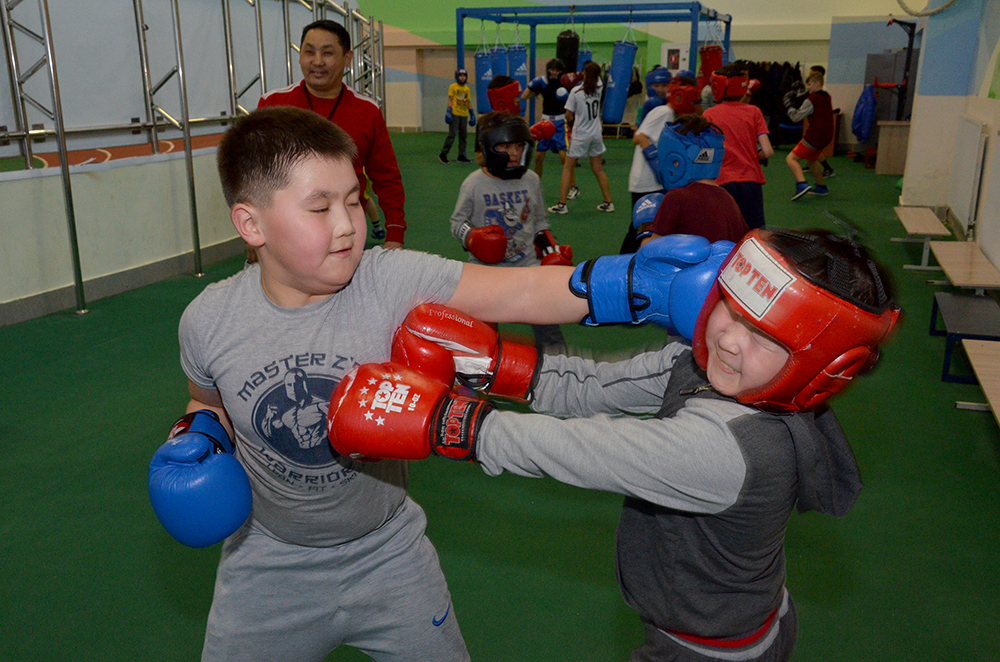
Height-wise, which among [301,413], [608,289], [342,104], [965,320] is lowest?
[965,320]

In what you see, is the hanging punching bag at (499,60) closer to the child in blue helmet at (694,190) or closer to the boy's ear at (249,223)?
the child in blue helmet at (694,190)

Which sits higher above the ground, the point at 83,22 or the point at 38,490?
the point at 83,22

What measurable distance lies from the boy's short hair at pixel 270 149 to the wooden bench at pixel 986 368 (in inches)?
108

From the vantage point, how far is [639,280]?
1.46 m

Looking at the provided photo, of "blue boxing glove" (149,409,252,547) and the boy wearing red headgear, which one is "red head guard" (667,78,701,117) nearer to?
the boy wearing red headgear

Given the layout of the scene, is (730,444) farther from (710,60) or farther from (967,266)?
(710,60)

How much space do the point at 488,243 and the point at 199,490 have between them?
226 centimetres

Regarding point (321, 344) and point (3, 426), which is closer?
point (321, 344)

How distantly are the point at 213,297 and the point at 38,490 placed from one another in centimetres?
209

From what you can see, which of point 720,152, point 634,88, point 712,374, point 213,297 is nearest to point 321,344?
point 213,297

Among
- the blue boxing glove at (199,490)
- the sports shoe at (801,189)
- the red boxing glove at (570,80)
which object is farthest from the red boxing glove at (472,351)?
the red boxing glove at (570,80)

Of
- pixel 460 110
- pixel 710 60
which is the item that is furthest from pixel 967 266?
pixel 460 110

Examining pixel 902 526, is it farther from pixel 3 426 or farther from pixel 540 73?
pixel 540 73

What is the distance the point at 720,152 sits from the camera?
344cm
